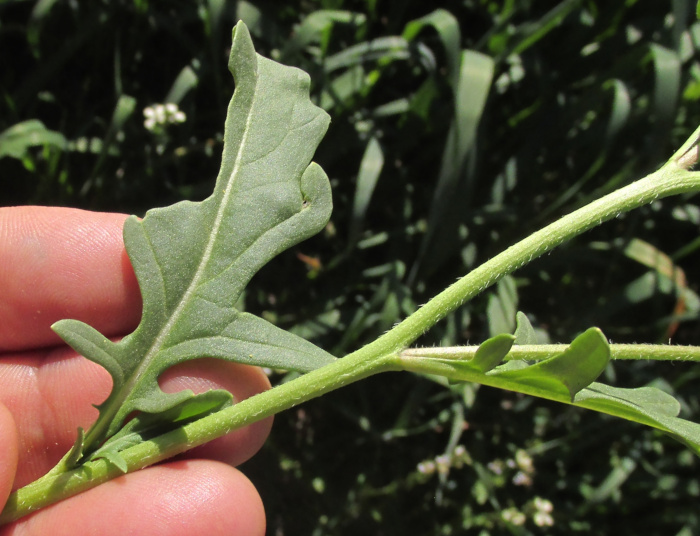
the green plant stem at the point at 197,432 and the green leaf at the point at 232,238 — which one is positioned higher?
the green leaf at the point at 232,238

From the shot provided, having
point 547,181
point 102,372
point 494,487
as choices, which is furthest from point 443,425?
point 102,372

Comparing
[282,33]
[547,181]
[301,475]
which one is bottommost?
[301,475]

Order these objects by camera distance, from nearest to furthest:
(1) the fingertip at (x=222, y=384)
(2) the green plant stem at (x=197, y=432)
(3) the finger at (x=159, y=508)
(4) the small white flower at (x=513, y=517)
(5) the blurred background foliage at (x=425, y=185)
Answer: (2) the green plant stem at (x=197, y=432), (3) the finger at (x=159, y=508), (1) the fingertip at (x=222, y=384), (5) the blurred background foliage at (x=425, y=185), (4) the small white flower at (x=513, y=517)

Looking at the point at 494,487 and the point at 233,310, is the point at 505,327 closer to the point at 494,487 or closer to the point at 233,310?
the point at 494,487

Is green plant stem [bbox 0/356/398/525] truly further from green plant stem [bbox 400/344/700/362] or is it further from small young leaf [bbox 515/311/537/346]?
small young leaf [bbox 515/311/537/346]

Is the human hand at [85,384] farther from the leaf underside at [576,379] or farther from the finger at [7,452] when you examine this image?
the leaf underside at [576,379]

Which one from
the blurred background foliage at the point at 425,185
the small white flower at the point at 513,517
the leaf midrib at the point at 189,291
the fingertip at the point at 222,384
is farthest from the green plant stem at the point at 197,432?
the small white flower at the point at 513,517
